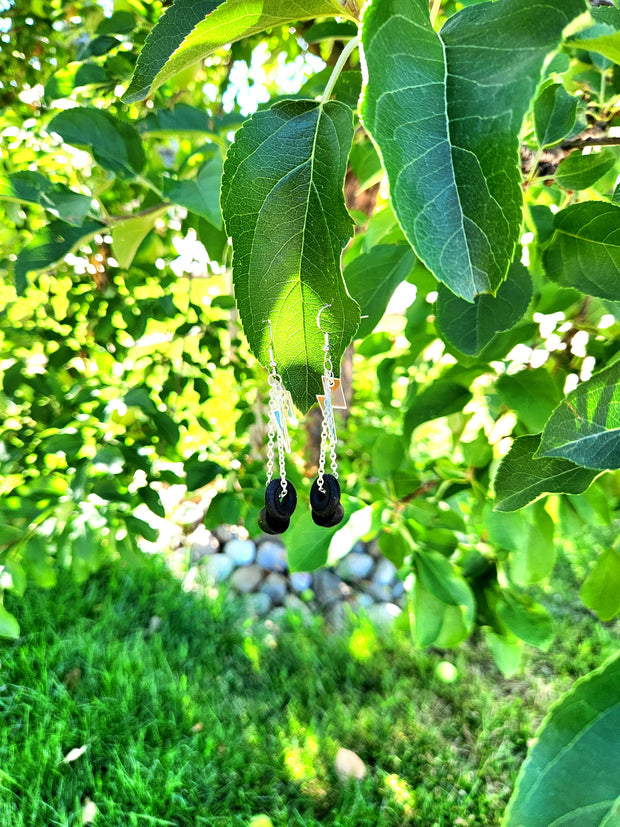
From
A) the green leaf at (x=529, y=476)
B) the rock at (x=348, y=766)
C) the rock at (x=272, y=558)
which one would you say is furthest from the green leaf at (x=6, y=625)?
the rock at (x=272, y=558)

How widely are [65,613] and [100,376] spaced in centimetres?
99

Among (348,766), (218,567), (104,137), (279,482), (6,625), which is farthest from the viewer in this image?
(218,567)

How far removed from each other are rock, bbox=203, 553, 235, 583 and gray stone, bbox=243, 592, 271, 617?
131mm

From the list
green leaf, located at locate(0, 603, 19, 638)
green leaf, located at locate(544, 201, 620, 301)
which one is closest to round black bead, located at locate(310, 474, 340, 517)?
green leaf, located at locate(544, 201, 620, 301)

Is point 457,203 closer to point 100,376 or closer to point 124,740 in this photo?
point 100,376

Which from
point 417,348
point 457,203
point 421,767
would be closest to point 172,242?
point 417,348

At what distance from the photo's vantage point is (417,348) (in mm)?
942

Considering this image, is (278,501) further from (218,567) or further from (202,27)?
(218,567)

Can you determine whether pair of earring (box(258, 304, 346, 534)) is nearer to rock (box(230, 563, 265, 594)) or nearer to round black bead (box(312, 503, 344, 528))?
round black bead (box(312, 503, 344, 528))

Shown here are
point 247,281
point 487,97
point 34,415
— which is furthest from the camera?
point 34,415

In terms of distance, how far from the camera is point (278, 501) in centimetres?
62

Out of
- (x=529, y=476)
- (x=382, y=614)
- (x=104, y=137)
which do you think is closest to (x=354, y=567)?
(x=382, y=614)

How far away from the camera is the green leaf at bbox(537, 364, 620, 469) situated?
39cm

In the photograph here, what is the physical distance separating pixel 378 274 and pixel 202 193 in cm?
21
